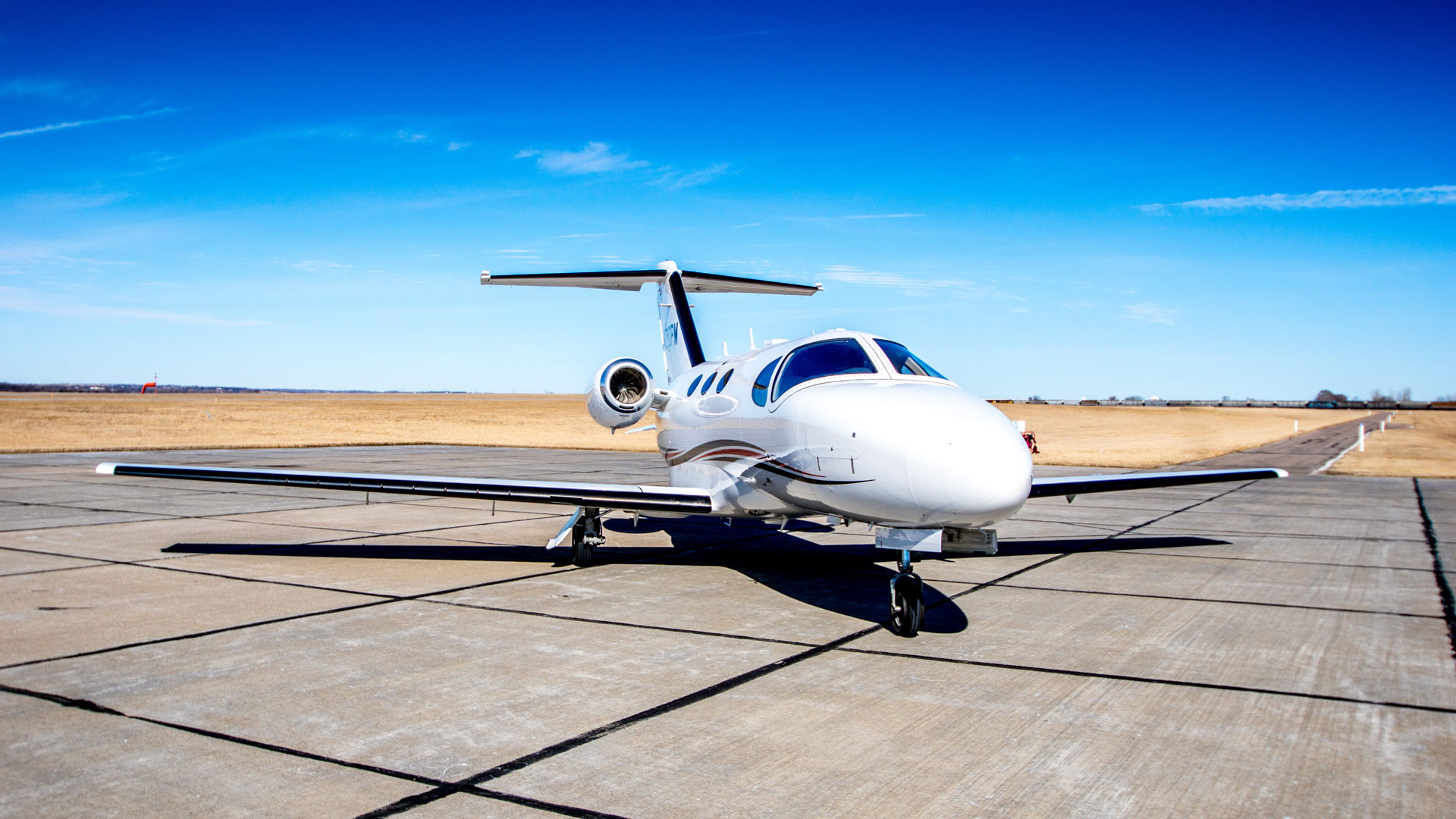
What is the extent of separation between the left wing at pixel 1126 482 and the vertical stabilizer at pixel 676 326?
245 inches

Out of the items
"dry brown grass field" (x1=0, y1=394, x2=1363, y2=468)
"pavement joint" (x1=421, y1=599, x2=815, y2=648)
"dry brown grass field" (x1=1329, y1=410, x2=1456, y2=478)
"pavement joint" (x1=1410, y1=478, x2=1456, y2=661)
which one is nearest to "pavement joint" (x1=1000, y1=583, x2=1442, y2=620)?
"pavement joint" (x1=1410, y1=478, x2=1456, y2=661)

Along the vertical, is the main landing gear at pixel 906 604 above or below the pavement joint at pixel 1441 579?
above

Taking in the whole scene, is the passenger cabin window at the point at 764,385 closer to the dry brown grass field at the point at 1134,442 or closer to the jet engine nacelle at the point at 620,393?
the jet engine nacelle at the point at 620,393

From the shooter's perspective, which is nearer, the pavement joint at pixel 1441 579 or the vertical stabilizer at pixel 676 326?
the pavement joint at pixel 1441 579

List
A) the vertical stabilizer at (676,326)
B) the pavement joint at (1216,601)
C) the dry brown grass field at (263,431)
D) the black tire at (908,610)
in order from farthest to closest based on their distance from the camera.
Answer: the dry brown grass field at (263,431), the vertical stabilizer at (676,326), the pavement joint at (1216,601), the black tire at (908,610)

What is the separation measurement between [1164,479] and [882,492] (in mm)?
6303

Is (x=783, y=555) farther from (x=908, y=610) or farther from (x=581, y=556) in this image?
(x=908, y=610)

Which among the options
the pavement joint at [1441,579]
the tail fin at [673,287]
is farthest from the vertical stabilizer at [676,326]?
the pavement joint at [1441,579]

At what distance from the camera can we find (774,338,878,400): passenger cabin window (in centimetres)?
822

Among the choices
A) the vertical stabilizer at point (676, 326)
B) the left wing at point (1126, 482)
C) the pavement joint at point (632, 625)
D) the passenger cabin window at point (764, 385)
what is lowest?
the pavement joint at point (632, 625)

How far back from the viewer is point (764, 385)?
930 cm

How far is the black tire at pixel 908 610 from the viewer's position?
291 inches

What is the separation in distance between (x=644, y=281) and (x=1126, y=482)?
336 inches

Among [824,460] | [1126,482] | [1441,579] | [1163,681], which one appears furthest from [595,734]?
[1441,579]
